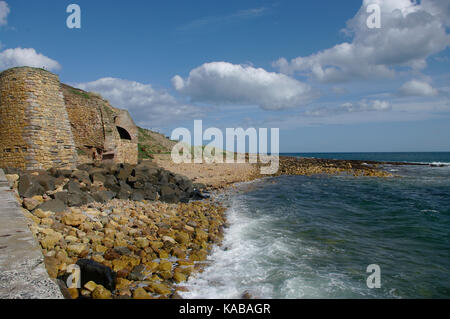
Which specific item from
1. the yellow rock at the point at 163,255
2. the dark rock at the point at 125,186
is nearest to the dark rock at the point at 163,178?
the dark rock at the point at 125,186

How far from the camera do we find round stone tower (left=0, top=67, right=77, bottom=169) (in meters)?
10.8

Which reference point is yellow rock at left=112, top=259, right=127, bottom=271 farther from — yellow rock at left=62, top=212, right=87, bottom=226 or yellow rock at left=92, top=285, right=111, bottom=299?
yellow rock at left=62, top=212, right=87, bottom=226

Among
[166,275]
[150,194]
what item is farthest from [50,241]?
[150,194]

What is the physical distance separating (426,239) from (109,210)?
11.0m

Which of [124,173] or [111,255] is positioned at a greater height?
[124,173]

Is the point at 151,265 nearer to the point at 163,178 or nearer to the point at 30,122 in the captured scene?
the point at 30,122

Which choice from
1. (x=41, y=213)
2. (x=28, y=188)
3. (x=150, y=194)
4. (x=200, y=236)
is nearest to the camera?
(x=41, y=213)

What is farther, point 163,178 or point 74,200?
point 163,178

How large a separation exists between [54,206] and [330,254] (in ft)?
26.8

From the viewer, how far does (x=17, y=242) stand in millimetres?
3895

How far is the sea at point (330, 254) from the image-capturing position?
18.1 feet

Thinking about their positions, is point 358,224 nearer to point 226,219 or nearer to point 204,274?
point 226,219

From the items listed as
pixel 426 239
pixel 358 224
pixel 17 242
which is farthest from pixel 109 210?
pixel 426 239

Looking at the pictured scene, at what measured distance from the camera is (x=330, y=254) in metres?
7.39
